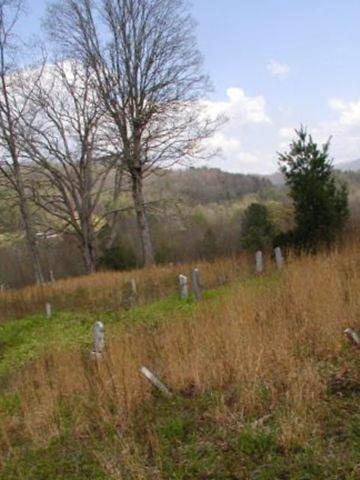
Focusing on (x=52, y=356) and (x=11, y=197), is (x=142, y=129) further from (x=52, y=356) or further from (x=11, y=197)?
(x=52, y=356)

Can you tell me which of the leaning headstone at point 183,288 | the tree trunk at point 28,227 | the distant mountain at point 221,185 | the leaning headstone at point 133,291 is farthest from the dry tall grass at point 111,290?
the distant mountain at point 221,185

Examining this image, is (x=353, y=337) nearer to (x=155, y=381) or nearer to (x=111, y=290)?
(x=155, y=381)

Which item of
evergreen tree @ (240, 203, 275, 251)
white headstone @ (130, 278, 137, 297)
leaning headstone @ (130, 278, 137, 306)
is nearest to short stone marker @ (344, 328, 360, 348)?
leaning headstone @ (130, 278, 137, 306)

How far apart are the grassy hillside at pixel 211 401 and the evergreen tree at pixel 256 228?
15.8 metres

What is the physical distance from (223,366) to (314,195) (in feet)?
36.5

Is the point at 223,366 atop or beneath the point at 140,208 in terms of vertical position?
beneath

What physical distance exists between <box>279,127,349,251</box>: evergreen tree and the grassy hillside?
7.44 m

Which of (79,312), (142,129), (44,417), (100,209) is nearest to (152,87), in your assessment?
(142,129)

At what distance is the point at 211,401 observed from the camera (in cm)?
473

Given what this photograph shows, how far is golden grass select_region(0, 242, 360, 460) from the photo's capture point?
4.48 m

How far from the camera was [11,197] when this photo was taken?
2542 centimetres

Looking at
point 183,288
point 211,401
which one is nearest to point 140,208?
point 183,288

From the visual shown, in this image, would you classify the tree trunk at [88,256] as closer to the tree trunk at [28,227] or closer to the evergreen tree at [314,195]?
the tree trunk at [28,227]

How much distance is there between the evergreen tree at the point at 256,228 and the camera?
80.9 ft
